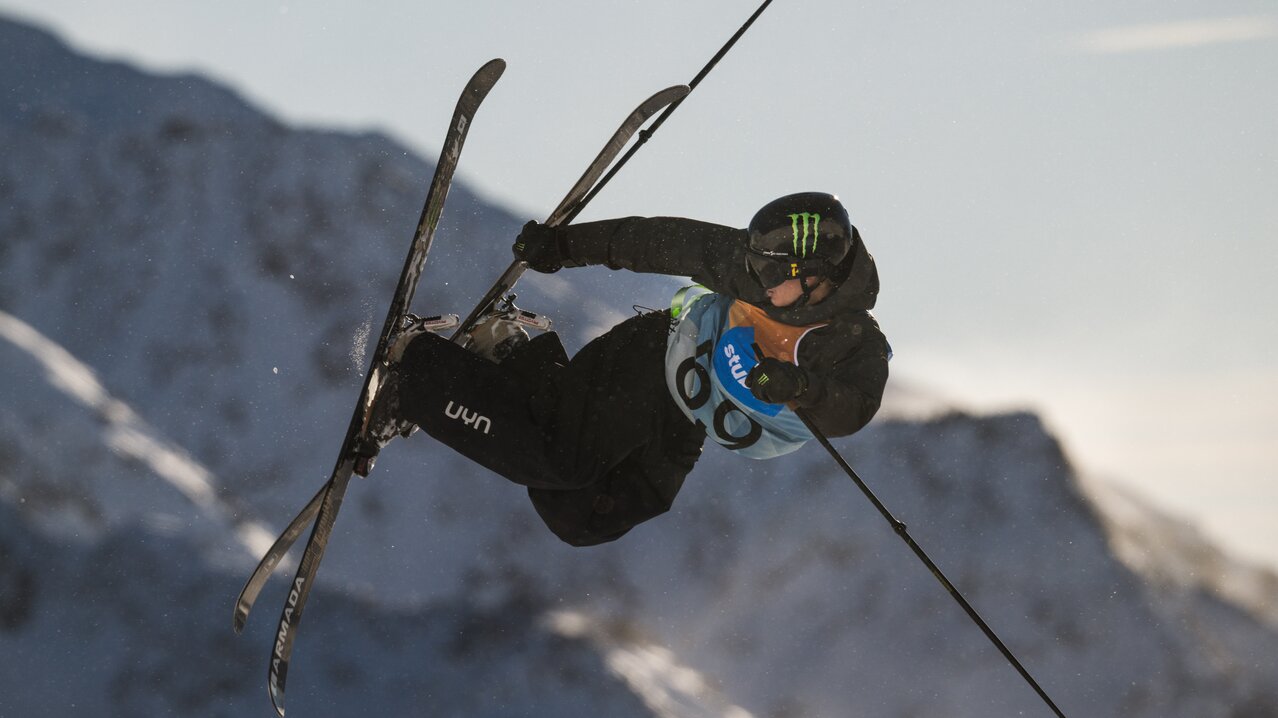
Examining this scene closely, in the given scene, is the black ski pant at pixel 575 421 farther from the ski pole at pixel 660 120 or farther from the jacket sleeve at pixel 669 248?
the ski pole at pixel 660 120

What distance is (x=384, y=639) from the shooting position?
2195cm

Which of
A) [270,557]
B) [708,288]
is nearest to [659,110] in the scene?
[708,288]

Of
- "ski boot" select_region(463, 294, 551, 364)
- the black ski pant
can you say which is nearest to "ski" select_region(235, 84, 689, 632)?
"ski boot" select_region(463, 294, 551, 364)

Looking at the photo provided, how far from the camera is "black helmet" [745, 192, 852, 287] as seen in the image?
3.97 meters

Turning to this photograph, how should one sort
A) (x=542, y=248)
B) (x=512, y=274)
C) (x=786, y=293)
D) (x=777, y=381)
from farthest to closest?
(x=512, y=274), (x=542, y=248), (x=786, y=293), (x=777, y=381)

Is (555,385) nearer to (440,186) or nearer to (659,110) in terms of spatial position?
(440,186)

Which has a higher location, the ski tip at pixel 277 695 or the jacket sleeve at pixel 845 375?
the jacket sleeve at pixel 845 375

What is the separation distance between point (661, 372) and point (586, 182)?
5.40 feet

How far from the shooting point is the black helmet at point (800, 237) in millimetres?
3975

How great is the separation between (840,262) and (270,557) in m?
3.54

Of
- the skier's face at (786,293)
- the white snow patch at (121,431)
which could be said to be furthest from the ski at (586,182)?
the white snow patch at (121,431)

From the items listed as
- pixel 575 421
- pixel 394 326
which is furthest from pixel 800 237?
pixel 394 326

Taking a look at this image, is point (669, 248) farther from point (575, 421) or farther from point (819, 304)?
point (575, 421)

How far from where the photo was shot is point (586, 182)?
5801 mm
